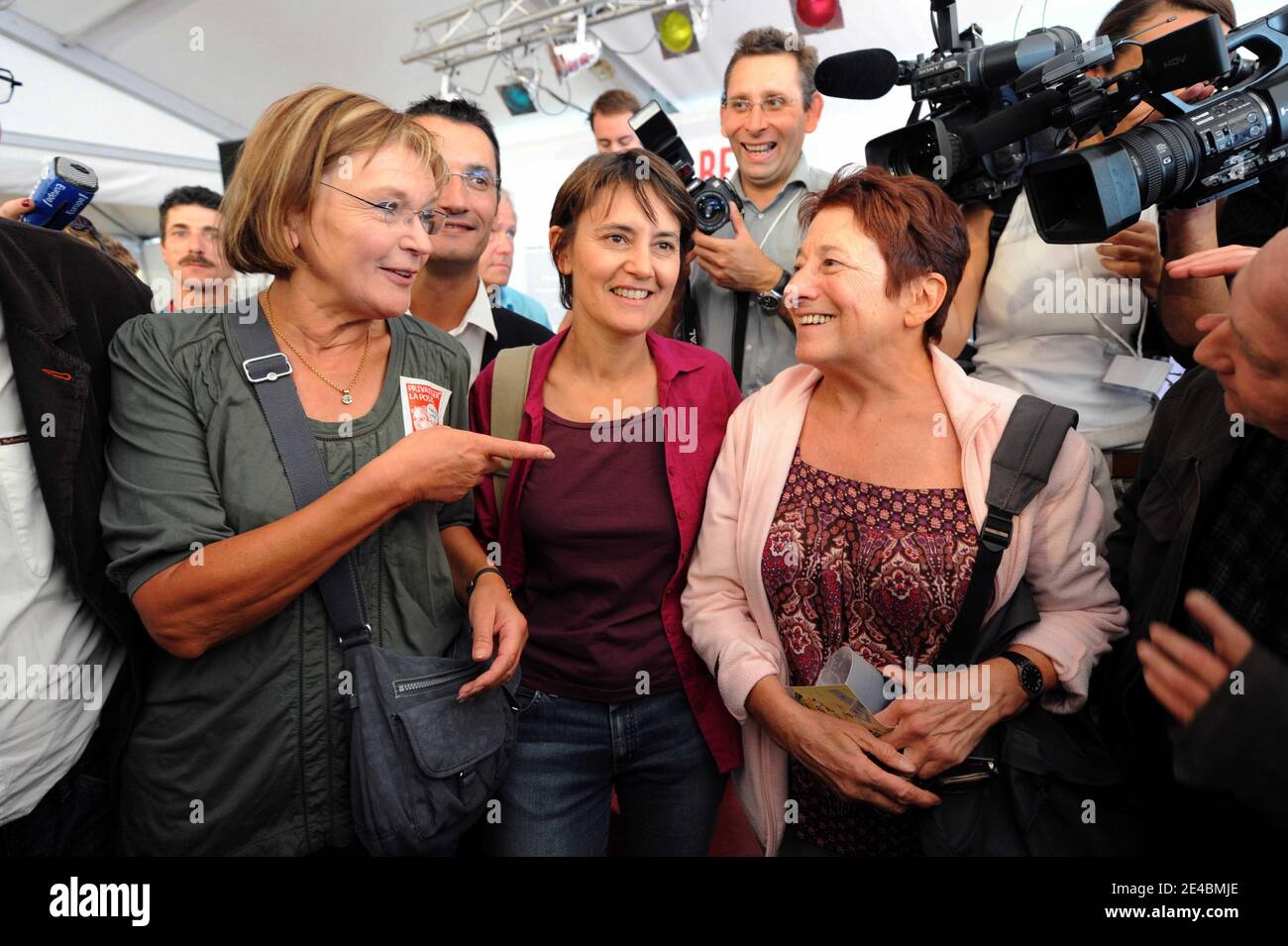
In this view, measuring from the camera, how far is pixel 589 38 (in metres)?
5.60

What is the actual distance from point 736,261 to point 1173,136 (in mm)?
889

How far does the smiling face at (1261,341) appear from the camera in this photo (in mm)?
1001

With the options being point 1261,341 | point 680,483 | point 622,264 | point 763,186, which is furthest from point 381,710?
point 763,186

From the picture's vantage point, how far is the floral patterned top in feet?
4.72

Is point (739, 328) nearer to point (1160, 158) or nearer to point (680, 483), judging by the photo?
point (680, 483)

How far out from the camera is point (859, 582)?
148cm

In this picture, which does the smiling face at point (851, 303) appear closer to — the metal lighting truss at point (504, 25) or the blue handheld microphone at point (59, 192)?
the blue handheld microphone at point (59, 192)

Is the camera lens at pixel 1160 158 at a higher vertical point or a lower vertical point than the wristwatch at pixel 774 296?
higher

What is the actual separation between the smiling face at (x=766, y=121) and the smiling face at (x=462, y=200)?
686 mm

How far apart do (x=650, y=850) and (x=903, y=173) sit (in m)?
1.45

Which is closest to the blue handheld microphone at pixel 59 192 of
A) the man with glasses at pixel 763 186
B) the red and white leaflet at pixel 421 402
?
the red and white leaflet at pixel 421 402
